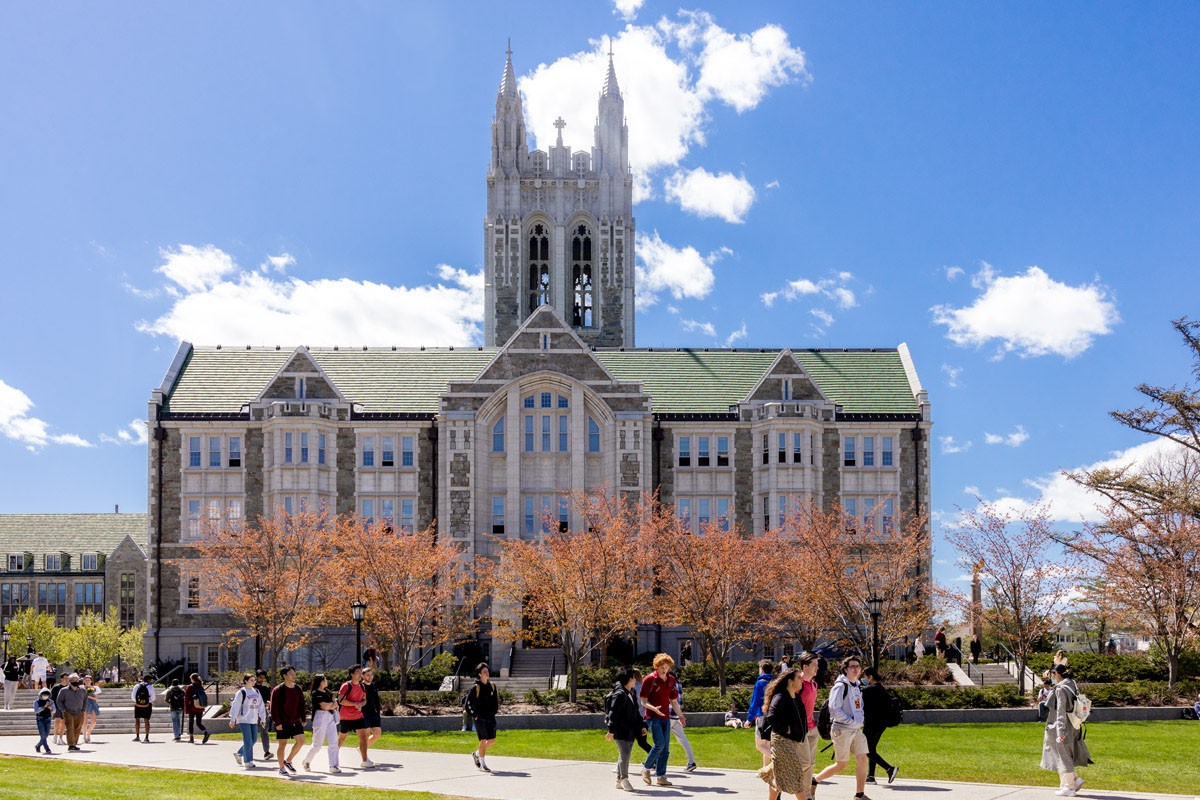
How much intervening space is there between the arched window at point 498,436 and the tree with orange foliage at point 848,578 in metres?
12.6

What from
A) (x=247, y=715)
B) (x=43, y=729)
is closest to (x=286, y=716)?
(x=247, y=715)

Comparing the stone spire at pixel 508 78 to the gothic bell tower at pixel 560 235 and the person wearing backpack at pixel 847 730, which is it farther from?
the person wearing backpack at pixel 847 730

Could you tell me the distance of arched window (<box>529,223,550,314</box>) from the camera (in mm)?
95625

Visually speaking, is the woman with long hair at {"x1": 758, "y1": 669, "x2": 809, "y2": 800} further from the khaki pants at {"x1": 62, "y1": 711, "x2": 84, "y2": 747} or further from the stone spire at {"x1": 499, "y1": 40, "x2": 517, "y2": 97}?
the stone spire at {"x1": 499, "y1": 40, "x2": 517, "y2": 97}

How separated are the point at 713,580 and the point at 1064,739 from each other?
97.9ft

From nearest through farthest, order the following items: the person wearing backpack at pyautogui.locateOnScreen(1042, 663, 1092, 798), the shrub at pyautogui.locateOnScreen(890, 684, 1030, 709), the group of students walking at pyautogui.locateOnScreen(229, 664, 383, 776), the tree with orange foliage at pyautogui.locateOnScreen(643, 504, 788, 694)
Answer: the person wearing backpack at pyautogui.locateOnScreen(1042, 663, 1092, 798)
the group of students walking at pyautogui.locateOnScreen(229, 664, 383, 776)
the shrub at pyautogui.locateOnScreen(890, 684, 1030, 709)
the tree with orange foliage at pyautogui.locateOnScreen(643, 504, 788, 694)

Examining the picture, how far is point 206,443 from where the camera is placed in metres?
62.2

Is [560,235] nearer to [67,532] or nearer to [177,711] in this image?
[67,532]

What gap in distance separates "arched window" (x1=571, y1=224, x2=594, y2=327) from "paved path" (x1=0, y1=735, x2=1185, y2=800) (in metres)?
68.1

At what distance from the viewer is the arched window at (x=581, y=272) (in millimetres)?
95688

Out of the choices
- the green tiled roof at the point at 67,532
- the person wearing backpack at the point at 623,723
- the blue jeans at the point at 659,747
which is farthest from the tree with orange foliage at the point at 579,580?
the green tiled roof at the point at 67,532

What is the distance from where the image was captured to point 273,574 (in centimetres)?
5150

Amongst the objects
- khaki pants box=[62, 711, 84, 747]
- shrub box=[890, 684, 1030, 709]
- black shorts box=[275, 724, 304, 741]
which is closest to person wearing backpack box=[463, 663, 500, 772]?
black shorts box=[275, 724, 304, 741]

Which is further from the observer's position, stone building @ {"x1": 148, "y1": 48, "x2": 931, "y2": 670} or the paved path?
stone building @ {"x1": 148, "y1": 48, "x2": 931, "y2": 670}
